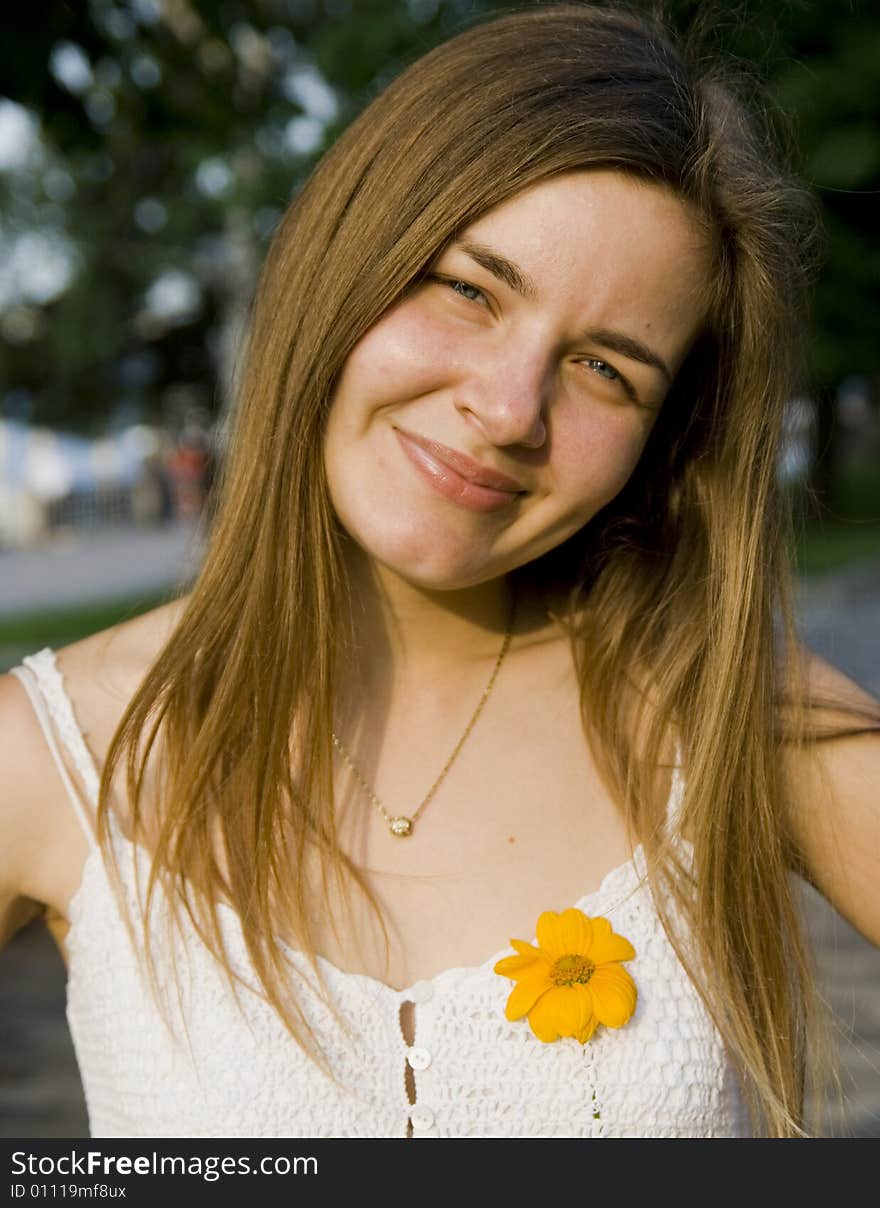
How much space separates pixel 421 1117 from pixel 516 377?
915 millimetres

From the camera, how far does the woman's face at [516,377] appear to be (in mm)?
1739

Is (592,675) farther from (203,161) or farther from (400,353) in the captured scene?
(203,161)

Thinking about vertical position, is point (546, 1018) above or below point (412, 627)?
below

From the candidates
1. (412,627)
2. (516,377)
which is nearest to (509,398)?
(516,377)

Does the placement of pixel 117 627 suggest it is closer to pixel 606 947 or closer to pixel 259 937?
pixel 259 937

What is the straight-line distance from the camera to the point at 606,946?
1.87 m

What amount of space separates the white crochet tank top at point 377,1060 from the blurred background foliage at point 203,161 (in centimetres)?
104

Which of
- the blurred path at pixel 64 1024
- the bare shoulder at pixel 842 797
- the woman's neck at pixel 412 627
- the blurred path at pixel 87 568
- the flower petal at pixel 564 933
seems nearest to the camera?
the flower petal at pixel 564 933

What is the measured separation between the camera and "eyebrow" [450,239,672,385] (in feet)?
5.68

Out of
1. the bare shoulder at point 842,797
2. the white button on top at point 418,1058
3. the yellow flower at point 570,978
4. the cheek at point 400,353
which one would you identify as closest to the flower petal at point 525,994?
the yellow flower at point 570,978

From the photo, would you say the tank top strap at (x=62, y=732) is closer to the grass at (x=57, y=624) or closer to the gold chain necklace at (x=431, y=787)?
the gold chain necklace at (x=431, y=787)

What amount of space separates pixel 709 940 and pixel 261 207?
48.7ft

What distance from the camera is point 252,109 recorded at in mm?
7398

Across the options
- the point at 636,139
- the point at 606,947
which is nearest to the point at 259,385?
the point at 636,139
